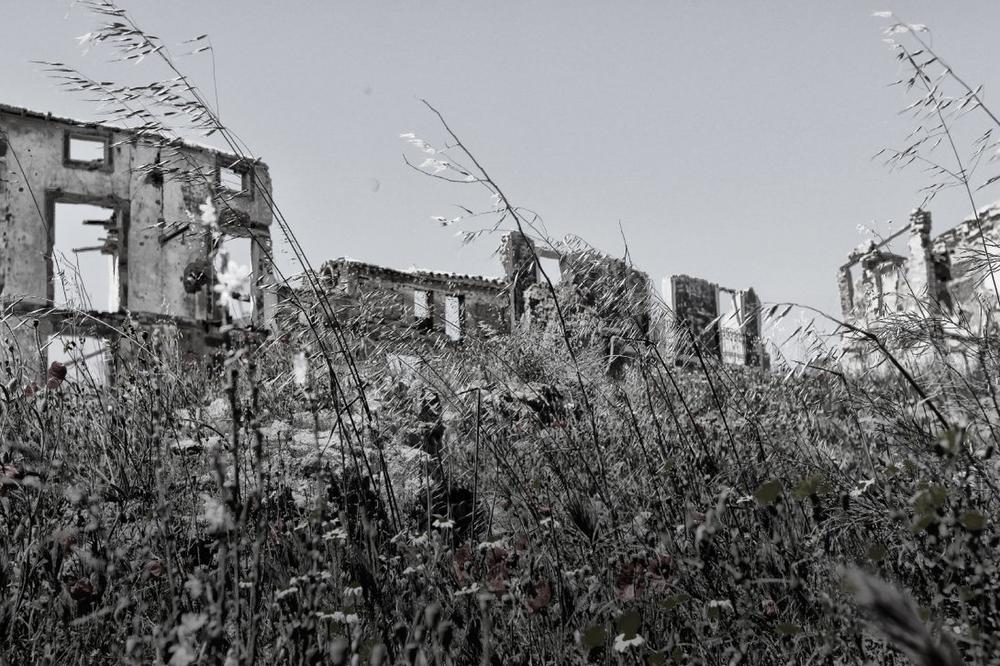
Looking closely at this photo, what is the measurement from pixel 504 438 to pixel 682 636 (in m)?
1.63

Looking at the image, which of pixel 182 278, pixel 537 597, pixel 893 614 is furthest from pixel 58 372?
pixel 182 278

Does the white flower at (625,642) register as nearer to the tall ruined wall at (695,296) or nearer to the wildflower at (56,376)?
the wildflower at (56,376)

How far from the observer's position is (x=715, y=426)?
308 cm

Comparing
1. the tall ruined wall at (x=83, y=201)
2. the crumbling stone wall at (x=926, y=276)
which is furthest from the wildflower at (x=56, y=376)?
the tall ruined wall at (x=83, y=201)

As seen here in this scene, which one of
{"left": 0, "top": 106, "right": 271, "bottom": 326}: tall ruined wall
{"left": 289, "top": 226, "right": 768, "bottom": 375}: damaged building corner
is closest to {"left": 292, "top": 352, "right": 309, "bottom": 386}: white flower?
{"left": 289, "top": 226, "right": 768, "bottom": 375}: damaged building corner

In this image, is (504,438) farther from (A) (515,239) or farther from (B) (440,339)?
(A) (515,239)

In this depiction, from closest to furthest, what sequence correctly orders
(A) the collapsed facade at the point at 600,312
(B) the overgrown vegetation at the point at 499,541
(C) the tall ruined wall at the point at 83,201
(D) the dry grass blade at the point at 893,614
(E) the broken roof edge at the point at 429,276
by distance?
(D) the dry grass blade at the point at 893,614 → (B) the overgrown vegetation at the point at 499,541 → (A) the collapsed facade at the point at 600,312 → (C) the tall ruined wall at the point at 83,201 → (E) the broken roof edge at the point at 429,276

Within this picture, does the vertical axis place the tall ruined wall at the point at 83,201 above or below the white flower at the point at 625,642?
above

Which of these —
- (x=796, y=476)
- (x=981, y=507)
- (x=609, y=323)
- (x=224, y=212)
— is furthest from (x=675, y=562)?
(x=224, y=212)

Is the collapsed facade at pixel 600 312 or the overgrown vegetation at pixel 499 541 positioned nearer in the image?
the overgrown vegetation at pixel 499 541

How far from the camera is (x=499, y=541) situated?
1.92 metres

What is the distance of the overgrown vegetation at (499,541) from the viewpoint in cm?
131

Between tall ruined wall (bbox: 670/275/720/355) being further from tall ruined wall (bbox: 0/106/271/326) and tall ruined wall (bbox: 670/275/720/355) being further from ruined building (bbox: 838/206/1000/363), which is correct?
ruined building (bbox: 838/206/1000/363)

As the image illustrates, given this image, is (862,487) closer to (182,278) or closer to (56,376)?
(56,376)
